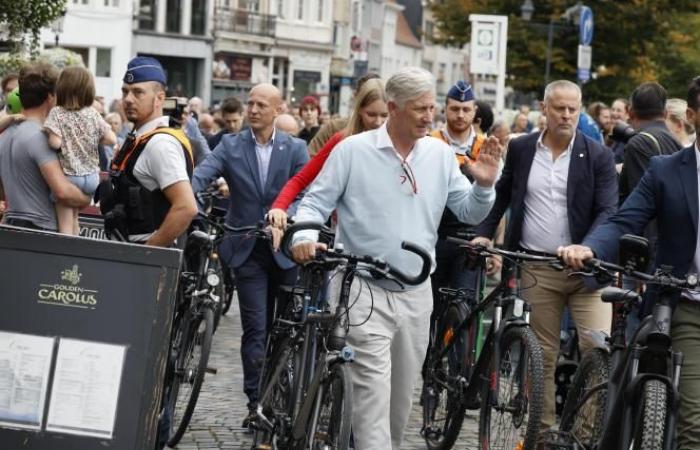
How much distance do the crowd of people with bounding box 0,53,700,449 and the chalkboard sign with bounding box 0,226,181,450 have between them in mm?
809


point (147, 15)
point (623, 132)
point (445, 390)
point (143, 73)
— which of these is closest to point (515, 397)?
point (445, 390)

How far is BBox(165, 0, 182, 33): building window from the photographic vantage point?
67.7 metres

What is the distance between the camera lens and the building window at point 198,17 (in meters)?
70.2

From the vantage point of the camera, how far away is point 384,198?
24.4 ft

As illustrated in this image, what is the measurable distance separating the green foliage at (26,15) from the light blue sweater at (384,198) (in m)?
15.4

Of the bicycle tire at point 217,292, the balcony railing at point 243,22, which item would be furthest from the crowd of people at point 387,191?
the balcony railing at point 243,22

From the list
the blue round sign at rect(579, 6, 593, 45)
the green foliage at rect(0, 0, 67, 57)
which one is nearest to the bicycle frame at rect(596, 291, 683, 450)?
the green foliage at rect(0, 0, 67, 57)

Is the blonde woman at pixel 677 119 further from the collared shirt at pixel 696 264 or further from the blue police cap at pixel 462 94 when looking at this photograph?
the collared shirt at pixel 696 264

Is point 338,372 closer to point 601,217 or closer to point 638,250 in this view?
point 638,250

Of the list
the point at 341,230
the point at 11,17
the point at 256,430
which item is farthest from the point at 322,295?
the point at 11,17

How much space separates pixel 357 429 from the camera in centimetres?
719

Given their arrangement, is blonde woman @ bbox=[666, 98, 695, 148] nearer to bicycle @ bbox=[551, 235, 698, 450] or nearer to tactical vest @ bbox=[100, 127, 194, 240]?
tactical vest @ bbox=[100, 127, 194, 240]

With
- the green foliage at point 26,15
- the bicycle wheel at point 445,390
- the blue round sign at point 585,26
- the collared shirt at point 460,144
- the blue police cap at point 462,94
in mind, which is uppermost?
the blue round sign at point 585,26

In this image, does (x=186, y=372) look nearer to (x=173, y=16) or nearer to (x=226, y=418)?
(x=226, y=418)
